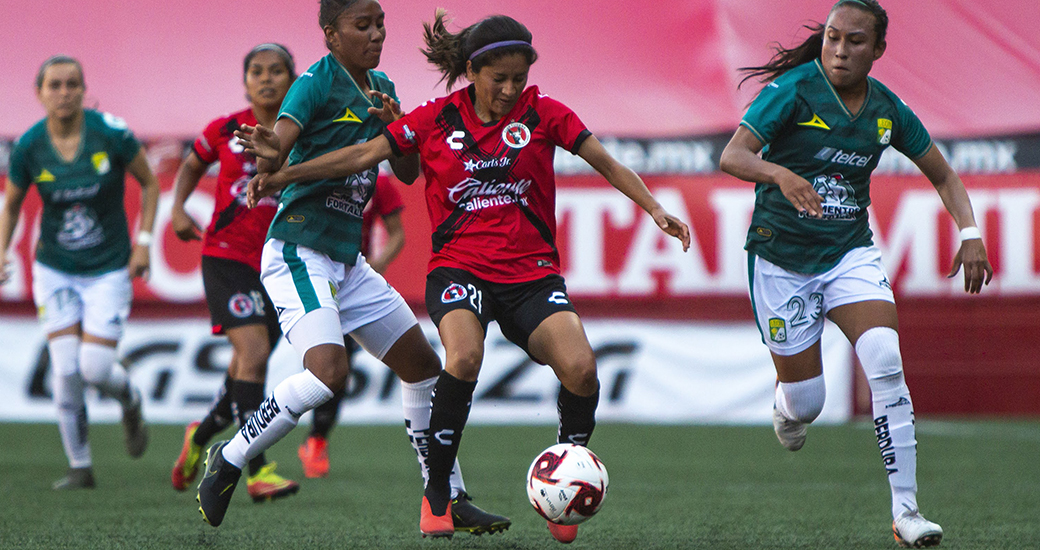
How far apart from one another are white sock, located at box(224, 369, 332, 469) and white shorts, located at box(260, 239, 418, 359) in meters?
0.16

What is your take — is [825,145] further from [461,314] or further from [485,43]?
[461,314]

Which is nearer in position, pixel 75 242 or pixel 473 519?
pixel 473 519

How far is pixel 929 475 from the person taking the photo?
725 centimetres

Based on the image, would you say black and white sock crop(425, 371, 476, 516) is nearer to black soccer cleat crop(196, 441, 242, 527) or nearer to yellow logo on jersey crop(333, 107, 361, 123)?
black soccer cleat crop(196, 441, 242, 527)

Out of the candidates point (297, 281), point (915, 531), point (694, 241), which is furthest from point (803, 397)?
point (694, 241)

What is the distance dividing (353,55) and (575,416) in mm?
1719

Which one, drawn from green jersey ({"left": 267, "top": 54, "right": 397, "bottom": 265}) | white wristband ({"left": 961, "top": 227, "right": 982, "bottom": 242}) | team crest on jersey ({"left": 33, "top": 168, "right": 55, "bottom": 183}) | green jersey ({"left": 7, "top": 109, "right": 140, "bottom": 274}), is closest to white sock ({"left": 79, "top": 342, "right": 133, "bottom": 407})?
green jersey ({"left": 7, "top": 109, "right": 140, "bottom": 274})

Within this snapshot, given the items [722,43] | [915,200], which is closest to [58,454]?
[722,43]

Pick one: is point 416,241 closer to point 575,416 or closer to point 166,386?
point 166,386

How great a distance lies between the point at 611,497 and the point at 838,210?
228 centimetres

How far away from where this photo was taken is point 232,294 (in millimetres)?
5902

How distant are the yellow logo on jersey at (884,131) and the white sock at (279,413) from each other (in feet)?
7.92

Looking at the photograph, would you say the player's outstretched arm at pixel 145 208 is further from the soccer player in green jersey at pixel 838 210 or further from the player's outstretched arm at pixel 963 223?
the player's outstretched arm at pixel 963 223

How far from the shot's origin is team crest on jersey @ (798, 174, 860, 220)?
4.61 m
